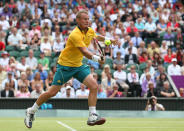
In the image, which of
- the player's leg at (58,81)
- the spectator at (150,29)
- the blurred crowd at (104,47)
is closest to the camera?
the player's leg at (58,81)

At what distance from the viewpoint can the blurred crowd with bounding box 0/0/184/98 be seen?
1573 cm

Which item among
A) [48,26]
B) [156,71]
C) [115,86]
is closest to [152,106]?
[115,86]

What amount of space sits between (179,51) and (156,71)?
85.4 inches

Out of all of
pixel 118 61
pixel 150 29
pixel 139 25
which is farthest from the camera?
pixel 139 25

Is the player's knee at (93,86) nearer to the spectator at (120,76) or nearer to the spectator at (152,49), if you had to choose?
the spectator at (120,76)

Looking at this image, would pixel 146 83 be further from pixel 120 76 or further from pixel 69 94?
pixel 69 94

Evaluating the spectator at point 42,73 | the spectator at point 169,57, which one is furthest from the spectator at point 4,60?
the spectator at point 169,57

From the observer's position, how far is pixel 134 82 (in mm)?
16188

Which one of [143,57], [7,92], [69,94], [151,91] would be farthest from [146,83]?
[7,92]

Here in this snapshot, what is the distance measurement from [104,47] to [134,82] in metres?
2.70

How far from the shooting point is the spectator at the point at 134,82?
1588 cm

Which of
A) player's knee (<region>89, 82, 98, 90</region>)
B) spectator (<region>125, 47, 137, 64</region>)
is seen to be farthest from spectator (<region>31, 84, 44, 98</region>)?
player's knee (<region>89, 82, 98, 90</region>)

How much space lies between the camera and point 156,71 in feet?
55.3

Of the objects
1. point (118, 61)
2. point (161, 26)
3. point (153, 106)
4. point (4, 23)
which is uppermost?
point (4, 23)
